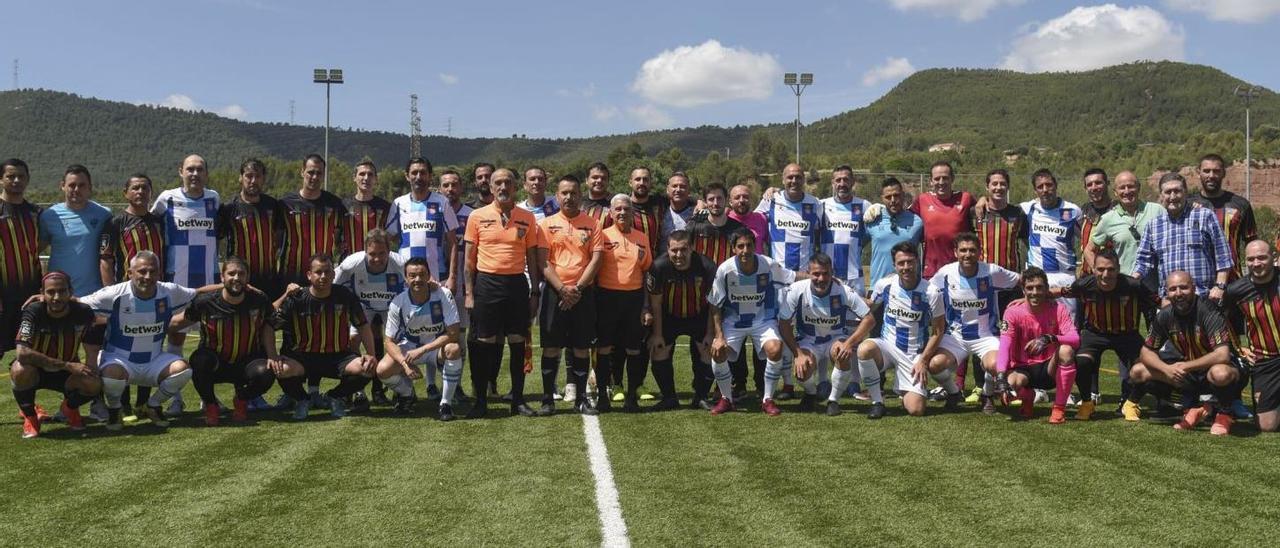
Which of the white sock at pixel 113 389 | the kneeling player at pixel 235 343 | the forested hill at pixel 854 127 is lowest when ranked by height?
the white sock at pixel 113 389

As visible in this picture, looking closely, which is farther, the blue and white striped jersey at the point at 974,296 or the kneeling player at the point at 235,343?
the blue and white striped jersey at the point at 974,296

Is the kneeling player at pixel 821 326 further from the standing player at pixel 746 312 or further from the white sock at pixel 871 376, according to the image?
the standing player at pixel 746 312

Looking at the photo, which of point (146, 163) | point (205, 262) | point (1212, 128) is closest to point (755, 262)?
point (205, 262)

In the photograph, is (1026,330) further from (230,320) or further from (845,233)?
(230,320)

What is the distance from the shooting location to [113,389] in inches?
239

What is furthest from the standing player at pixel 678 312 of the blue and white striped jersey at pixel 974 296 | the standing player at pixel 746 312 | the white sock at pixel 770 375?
the blue and white striped jersey at pixel 974 296

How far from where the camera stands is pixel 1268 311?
18.9 ft

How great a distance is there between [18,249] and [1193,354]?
8.02 meters

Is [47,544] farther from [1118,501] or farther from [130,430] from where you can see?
[1118,501]

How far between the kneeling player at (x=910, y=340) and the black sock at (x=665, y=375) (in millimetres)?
1381

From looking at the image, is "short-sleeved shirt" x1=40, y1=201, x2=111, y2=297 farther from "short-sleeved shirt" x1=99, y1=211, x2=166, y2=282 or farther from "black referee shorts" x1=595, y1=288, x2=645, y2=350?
"black referee shorts" x1=595, y1=288, x2=645, y2=350

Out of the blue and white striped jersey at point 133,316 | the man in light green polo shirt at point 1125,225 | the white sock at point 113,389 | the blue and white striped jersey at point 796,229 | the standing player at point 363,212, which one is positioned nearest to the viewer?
the white sock at point 113,389

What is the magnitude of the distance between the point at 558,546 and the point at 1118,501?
254 cm

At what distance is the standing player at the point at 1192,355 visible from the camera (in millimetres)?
5812
